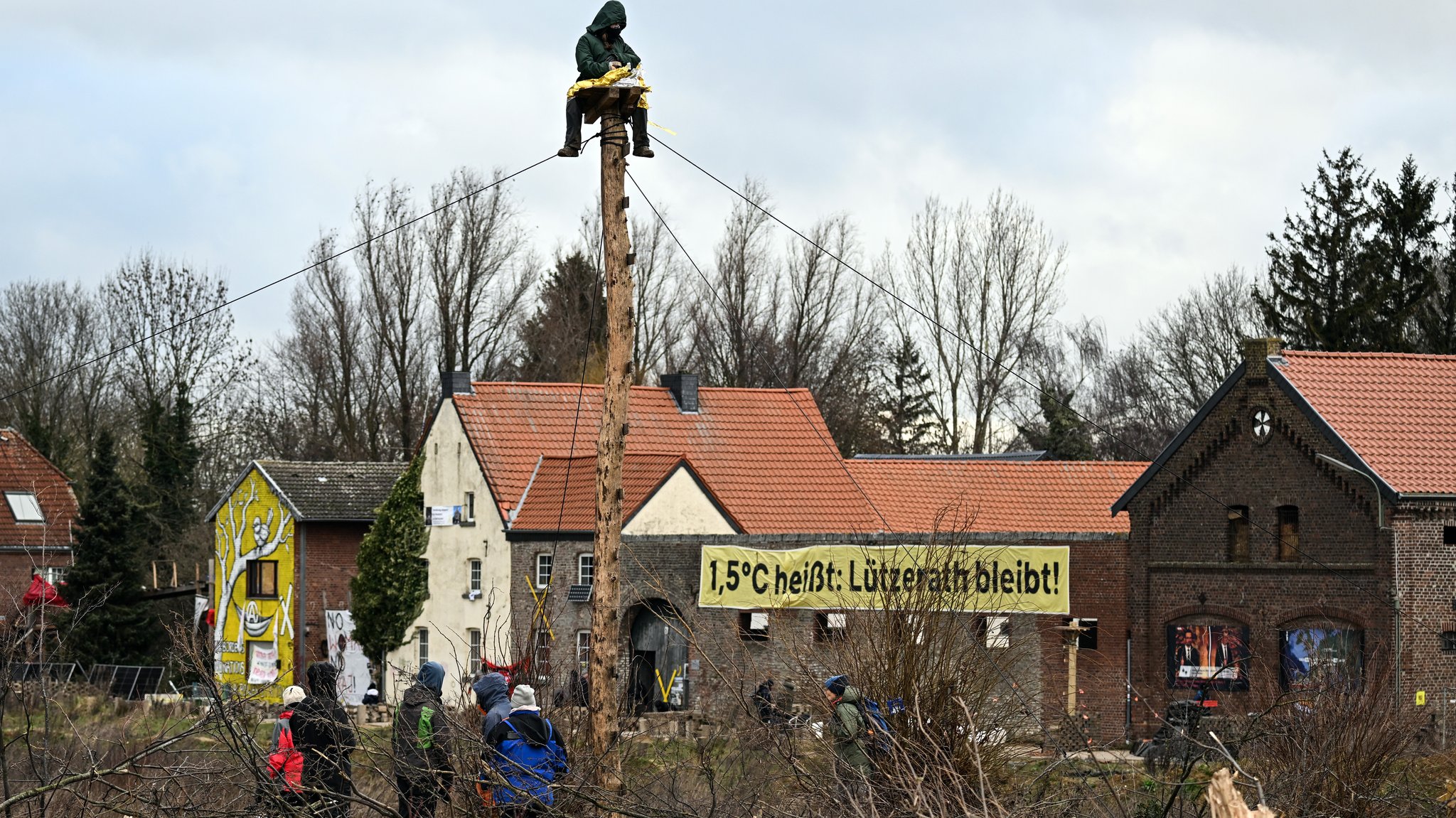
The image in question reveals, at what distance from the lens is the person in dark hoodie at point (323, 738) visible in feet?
40.5

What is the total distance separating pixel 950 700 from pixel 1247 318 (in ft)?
167

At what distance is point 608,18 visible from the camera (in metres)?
16.1

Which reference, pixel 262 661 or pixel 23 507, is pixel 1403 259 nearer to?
pixel 262 661

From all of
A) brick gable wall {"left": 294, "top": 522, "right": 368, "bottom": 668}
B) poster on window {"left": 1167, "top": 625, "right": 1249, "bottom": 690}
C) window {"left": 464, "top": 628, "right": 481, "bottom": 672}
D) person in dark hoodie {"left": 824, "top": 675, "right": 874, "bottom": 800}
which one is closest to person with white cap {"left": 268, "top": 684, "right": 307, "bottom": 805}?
person in dark hoodie {"left": 824, "top": 675, "right": 874, "bottom": 800}

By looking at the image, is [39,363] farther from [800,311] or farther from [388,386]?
[800,311]

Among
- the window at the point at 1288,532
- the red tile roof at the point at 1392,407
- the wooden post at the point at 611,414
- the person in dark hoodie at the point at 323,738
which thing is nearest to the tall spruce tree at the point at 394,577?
the window at the point at 1288,532

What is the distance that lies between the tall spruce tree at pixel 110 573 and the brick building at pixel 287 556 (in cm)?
229

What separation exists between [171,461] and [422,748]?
4861 cm

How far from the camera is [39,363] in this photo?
66.4 m

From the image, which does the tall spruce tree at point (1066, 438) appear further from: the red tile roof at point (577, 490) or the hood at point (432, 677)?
the hood at point (432, 677)

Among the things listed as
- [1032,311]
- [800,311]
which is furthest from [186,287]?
[1032,311]

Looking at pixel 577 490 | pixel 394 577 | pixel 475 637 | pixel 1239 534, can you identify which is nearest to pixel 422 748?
pixel 1239 534

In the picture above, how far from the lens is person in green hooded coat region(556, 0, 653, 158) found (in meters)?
16.1

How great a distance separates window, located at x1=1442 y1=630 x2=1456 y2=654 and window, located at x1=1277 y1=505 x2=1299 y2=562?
2810 mm
